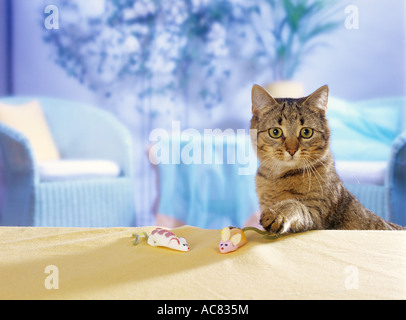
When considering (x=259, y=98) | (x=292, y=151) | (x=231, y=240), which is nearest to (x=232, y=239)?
(x=231, y=240)

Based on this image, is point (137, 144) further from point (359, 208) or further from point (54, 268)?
point (54, 268)

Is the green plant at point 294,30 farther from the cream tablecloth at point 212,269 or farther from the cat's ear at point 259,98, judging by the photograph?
the cream tablecloth at point 212,269

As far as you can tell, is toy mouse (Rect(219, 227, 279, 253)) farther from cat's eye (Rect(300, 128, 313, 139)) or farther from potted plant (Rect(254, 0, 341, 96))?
potted plant (Rect(254, 0, 341, 96))

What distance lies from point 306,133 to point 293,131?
0.03m

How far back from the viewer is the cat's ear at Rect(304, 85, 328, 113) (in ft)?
3.10

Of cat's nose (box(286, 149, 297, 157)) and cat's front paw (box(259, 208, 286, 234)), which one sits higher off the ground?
cat's nose (box(286, 149, 297, 157))

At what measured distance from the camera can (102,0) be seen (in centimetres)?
303

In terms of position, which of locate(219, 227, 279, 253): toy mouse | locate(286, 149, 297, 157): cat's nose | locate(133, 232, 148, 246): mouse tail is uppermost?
locate(286, 149, 297, 157): cat's nose

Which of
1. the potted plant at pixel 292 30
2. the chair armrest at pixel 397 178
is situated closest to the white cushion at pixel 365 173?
the chair armrest at pixel 397 178

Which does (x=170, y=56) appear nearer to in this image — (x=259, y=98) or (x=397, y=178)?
(x=397, y=178)

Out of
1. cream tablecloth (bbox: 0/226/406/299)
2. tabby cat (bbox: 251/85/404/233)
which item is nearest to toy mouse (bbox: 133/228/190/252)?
cream tablecloth (bbox: 0/226/406/299)

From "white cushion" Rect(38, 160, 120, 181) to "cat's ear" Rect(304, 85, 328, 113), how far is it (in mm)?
1377

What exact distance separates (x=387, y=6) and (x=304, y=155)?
2.50 meters
